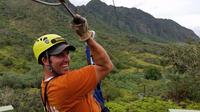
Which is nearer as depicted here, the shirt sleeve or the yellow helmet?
the shirt sleeve

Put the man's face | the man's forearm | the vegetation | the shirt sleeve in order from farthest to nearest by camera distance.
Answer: the vegetation → the man's face → the shirt sleeve → the man's forearm

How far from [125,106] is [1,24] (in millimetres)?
48950

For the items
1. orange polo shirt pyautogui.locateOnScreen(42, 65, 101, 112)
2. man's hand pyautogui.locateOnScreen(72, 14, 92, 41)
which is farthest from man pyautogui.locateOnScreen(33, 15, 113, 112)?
man's hand pyautogui.locateOnScreen(72, 14, 92, 41)

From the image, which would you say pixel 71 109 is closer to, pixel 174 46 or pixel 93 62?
pixel 93 62

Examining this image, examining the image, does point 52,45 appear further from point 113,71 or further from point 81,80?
point 113,71

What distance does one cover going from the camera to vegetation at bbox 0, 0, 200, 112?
49.5ft

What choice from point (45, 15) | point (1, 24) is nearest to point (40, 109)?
point (1, 24)

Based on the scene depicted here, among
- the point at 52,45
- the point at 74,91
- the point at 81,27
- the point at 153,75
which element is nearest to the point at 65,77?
the point at 74,91

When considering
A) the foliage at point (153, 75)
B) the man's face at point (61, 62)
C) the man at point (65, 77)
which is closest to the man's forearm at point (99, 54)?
the man at point (65, 77)

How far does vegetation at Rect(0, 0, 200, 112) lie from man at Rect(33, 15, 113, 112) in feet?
0.74

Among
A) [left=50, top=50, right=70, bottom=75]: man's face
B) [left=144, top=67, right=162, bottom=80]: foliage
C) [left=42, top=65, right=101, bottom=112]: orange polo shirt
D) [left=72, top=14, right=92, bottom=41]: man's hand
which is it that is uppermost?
[left=72, top=14, right=92, bottom=41]: man's hand

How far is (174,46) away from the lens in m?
19.1

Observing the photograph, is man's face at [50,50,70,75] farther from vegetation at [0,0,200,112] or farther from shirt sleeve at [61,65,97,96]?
vegetation at [0,0,200,112]

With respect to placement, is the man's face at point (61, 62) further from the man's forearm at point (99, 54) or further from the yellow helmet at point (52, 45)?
the man's forearm at point (99, 54)
